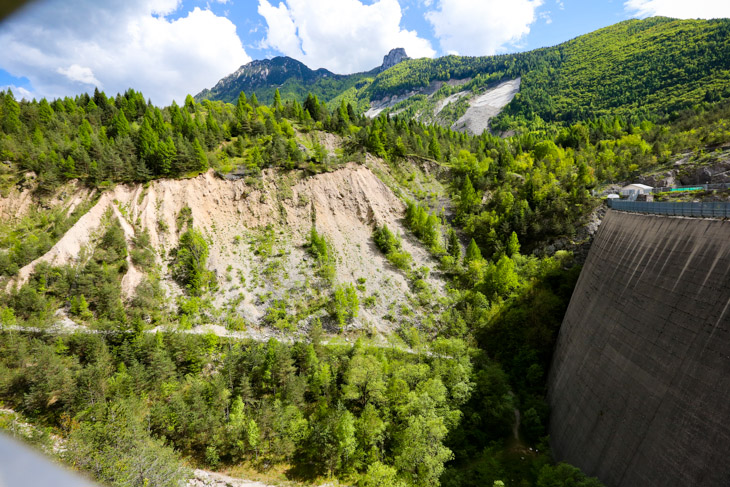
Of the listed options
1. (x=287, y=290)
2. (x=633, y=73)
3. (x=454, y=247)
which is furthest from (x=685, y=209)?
(x=633, y=73)

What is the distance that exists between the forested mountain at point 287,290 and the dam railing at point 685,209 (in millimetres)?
10527

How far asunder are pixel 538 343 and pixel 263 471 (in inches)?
1114

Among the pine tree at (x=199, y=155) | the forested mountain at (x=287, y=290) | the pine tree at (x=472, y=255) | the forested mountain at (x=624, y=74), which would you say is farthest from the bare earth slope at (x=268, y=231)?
the forested mountain at (x=624, y=74)

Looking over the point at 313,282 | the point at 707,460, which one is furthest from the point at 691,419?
the point at 313,282

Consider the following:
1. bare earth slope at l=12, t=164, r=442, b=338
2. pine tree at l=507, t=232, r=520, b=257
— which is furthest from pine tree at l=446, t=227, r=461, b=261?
pine tree at l=507, t=232, r=520, b=257

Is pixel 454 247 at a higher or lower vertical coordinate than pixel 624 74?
lower

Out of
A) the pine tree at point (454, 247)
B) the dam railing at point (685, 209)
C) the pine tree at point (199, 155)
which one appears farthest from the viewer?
the pine tree at point (454, 247)

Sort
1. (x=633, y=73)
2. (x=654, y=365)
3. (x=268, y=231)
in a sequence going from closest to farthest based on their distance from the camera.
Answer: (x=654, y=365)
(x=268, y=231)
(x=633, y=73)

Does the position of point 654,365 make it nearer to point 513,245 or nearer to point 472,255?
point 472,255

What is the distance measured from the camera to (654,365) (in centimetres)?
1712

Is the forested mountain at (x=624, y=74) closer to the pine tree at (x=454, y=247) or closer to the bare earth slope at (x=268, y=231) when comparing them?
the pine tree at (x=454, y=247)

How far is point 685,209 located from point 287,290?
36138 mm

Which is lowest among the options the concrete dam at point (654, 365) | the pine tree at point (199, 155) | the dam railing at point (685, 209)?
the concrete dam at point (654, 365)

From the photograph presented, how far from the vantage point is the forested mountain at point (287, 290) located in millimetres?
25500
